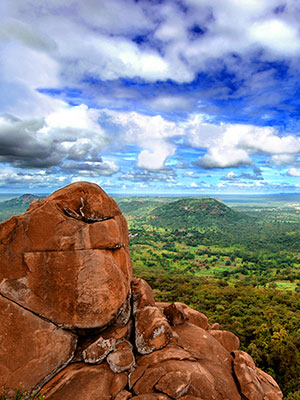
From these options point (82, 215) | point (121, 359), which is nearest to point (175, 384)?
point (121, 359)

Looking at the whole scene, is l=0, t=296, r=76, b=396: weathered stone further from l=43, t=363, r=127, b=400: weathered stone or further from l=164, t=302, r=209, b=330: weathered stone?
l=164, t=302, r=209, b=330: weathered stone

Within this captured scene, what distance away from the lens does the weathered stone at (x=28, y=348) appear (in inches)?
505

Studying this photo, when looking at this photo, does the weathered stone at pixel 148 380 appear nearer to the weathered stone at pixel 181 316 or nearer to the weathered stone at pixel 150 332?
the weathered stone at pixel 150 332

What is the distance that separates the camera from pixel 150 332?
15516 mm

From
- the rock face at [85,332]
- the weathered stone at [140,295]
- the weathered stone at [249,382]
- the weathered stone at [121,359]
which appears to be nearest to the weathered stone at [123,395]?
the rock face at [85,332]

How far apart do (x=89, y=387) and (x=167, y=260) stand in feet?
570

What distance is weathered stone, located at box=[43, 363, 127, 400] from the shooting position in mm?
12354

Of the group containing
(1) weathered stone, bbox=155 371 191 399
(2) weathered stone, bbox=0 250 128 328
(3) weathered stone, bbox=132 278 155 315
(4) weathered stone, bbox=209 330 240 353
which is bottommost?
(4) weathered stone, bbox=209 330 240 353

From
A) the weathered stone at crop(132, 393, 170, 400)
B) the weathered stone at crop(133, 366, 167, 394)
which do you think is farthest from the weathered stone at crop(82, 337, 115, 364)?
the weathered stone at crop(132, 393, 170, 400)

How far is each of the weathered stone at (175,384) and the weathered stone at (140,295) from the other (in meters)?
5.52

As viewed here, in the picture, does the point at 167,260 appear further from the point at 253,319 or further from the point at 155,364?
the point at 155,364

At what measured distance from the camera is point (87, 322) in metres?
14.8

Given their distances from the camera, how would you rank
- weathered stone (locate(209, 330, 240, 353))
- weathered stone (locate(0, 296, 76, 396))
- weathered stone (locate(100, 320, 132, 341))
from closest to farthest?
weathered stone (locate(0, 296, 76, 396))
weathered stone (locate(100, 320, 132, 341))
weathered stone (locate(209, 330, 240, 353))

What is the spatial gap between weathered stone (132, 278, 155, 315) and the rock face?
0.55m
